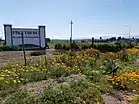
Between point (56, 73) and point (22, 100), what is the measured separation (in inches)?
159

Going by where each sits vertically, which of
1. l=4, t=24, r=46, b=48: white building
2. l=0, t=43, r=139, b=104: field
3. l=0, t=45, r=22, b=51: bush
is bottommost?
l=0, t=45, r=22, b=51: bush

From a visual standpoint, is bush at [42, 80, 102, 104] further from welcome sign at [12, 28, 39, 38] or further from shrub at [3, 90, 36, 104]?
welcome sign at [12, 28, 39, 38]

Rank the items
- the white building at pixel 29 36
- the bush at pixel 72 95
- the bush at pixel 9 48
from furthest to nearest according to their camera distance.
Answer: the white building at pixel 29 36 < the bush at pixel 9 48 < the bush at pixel 72 95

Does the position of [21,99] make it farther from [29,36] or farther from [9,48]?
[29,36]

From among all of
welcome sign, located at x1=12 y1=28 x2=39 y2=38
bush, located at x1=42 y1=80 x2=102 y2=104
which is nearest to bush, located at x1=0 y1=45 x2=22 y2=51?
welcome sign, located at x1=12 y1=28 x2=39 y2=38

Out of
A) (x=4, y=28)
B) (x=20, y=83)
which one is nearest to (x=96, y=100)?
(x=20, y=83)

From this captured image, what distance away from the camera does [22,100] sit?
595cm

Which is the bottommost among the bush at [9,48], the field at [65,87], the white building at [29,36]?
the bush at [9,48]

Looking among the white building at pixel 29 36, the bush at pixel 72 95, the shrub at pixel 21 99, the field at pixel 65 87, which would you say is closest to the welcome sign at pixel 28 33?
the white building at pixel 29 36

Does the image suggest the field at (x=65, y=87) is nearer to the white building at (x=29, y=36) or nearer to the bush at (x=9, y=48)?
the bush at (x=9, y=48)

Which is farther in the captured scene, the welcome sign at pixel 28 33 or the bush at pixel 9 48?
the welcome sign at pixel 28 33

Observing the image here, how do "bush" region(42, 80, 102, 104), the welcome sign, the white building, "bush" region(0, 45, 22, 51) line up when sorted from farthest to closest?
the welcome sign
the white building
"bush" region(0, 45, 22, 51)
"bush" region(42, 80, 102, 104)

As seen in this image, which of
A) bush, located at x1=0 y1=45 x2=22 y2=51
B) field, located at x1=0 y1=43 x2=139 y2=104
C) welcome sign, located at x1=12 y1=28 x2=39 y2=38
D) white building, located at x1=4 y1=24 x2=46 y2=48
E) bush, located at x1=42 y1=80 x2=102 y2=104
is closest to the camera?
bush, located at x1=42 y1=80 x2=102 y2=104

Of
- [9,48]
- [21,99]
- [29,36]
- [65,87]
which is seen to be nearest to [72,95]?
[65,87]
